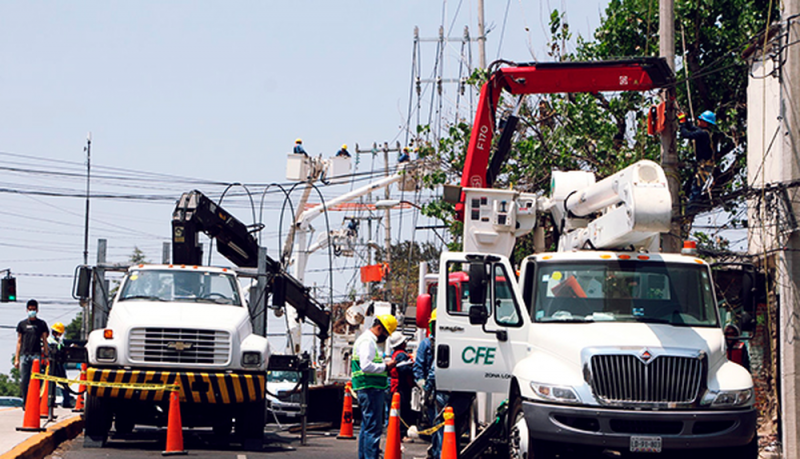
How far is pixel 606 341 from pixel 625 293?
1002mm

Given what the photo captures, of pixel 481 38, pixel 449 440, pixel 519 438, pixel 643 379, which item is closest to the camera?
pixel 643 379

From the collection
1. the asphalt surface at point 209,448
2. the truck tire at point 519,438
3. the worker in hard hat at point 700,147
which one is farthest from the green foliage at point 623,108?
the truck tire at point 519,438

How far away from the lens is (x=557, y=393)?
9.67 m

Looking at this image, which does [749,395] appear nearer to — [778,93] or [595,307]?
[595,307]

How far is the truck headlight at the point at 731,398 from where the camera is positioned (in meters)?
9.62

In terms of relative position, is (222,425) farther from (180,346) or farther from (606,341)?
(606,341)

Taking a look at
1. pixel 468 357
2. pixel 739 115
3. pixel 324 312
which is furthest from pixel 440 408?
pixel 739 115

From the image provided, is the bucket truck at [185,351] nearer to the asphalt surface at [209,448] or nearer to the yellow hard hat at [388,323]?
the asphalt surface at [209,448]

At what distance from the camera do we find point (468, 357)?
11.4m

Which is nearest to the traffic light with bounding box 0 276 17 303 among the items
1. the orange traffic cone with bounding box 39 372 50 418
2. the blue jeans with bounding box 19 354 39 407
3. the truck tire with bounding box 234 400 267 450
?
the blue jeans with bounding box 19 354 39 407

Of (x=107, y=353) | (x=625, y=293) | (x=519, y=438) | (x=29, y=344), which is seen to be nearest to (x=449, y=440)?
(x=519, y=438)

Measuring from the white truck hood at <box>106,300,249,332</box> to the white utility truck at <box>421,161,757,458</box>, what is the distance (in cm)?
393

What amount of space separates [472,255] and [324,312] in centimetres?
1178

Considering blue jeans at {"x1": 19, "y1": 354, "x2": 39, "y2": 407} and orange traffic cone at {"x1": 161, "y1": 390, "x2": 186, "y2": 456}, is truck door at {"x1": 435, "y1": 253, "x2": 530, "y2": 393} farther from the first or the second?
blue jeans at {"x1": 19, "y1": 354, "x2": 39, "y2": 407}
